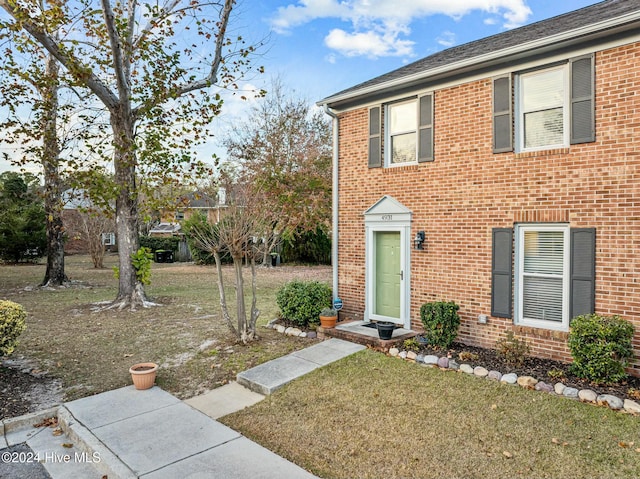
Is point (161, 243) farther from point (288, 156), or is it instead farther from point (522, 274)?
point (522, 274)

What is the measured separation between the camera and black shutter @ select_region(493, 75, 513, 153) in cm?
683

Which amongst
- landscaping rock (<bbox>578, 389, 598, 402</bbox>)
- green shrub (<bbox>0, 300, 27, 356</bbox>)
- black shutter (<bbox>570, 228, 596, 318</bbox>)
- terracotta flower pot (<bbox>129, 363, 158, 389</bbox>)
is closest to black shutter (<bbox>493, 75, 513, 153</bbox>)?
black shutter (<bbox>570, 228, 596, 318</bbox>)

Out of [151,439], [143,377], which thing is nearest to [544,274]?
[151,439]

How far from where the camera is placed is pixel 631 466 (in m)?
3.82

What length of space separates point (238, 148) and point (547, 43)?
1827cm

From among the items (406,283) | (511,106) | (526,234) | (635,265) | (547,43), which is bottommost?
(406,283)

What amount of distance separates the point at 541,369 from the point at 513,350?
45 centimetres

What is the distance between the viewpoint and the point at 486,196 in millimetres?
7141

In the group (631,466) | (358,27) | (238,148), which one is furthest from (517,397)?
(238,148)

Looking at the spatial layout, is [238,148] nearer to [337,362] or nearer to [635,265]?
[337,362]

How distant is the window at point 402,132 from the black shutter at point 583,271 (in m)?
3.40

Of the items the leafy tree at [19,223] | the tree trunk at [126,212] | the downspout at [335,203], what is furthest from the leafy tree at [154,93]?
the leafy tree at [19,223]

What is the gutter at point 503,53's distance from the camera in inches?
224

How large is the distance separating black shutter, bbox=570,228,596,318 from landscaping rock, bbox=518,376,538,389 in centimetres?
131
